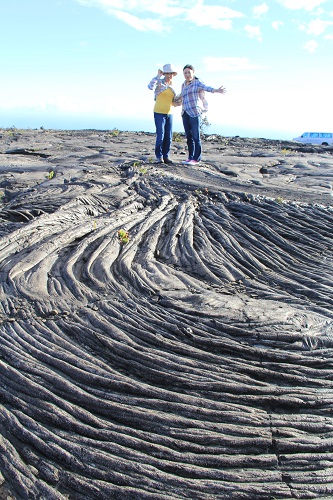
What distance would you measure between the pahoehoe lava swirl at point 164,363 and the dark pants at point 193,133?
5.16 m

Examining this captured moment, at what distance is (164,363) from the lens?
3617mm

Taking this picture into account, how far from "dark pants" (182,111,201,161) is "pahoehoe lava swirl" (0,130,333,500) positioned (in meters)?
5.16

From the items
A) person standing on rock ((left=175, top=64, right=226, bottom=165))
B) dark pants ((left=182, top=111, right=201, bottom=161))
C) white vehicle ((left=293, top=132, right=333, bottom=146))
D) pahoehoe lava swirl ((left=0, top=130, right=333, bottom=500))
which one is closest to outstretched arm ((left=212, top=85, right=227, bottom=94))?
person standing on rock ((left=175, top=64, right=226, bottom=165))

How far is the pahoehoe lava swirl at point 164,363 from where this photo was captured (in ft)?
9.19

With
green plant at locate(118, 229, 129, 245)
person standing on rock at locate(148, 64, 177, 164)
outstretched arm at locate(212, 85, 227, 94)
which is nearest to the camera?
green plant at locate(118, 229, 129, 245)

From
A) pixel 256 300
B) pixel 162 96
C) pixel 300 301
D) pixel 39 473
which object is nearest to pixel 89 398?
pixel 39 473

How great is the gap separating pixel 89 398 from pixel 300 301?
2636 millimetres

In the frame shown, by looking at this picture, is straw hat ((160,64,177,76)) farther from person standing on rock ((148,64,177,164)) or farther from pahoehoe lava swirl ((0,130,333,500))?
pahoehoe lava swirl ((0,130,333,500))

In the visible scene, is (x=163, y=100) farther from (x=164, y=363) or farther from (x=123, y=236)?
(x=164, y=363)

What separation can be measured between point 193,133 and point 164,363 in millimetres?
8512

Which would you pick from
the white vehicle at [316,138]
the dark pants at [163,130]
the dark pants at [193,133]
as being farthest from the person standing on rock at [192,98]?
the white vehicle at [316,138]

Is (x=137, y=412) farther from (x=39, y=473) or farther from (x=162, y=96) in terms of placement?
(x=162, y=96)

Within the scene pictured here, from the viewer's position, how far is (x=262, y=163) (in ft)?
43.2

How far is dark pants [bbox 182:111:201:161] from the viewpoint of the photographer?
1093 centimetres
